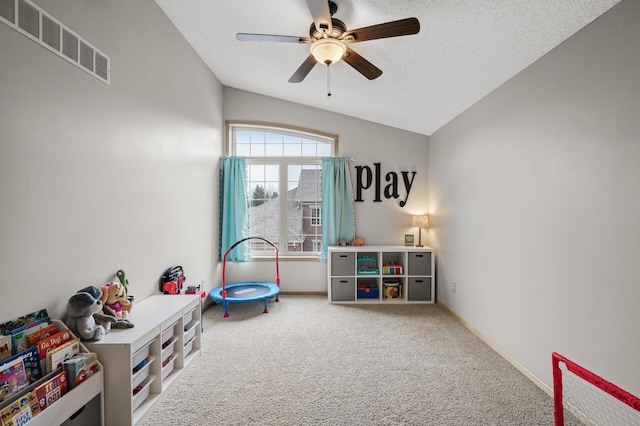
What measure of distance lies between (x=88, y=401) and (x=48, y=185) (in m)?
1.16

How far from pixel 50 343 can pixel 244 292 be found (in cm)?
249

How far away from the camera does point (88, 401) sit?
60.0 inches

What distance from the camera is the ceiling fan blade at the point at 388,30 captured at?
172 cm

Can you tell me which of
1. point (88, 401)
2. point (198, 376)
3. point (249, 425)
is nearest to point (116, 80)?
point (88, 401)

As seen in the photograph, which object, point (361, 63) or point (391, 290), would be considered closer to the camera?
point (361, 63)

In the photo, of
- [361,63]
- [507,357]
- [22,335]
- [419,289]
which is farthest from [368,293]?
[22,335]

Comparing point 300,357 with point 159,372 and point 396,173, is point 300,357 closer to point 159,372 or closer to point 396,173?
point 159,372

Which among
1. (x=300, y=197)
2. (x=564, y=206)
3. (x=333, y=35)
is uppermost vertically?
(x=333, y=35)

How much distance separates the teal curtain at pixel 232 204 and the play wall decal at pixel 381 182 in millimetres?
1712

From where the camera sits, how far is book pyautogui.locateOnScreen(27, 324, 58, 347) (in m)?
1.40

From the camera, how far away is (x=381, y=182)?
14.4 feet

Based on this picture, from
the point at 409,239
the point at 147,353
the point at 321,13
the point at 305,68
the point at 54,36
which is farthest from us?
the point at 409,239

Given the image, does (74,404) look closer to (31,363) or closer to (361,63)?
(31,363)

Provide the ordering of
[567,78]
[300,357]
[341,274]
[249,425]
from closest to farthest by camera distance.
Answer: [249,425] < [567,78] < [300,357] < [341,274]
